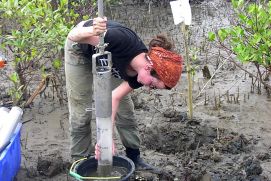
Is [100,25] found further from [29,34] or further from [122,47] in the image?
[29,34]

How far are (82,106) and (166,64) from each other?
92 centimetres

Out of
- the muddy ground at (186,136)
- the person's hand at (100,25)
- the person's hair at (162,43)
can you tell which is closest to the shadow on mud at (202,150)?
the muddy ground at (186,136)

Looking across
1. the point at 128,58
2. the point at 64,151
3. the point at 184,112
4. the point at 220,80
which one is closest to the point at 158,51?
the point at 128,58

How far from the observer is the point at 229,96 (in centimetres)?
562

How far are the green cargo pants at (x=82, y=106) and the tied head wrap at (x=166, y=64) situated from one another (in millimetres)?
652

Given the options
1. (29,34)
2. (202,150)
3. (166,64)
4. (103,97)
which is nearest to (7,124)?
(103,97)

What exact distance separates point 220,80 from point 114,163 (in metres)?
2.97

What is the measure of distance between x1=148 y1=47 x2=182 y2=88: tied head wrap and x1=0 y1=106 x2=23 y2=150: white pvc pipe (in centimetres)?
103

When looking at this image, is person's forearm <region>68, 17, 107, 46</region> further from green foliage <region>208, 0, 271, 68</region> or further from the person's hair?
green foliage <region>208, 0, 271, 68</region>

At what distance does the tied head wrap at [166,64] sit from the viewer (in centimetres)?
323

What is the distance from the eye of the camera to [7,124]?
11.3 ft

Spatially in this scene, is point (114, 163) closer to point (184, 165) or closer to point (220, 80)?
point (184, 165)

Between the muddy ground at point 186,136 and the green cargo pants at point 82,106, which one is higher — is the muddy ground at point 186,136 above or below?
below

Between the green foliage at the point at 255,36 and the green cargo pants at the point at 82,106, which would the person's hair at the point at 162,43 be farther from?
the green foliage at the point at 255,36
